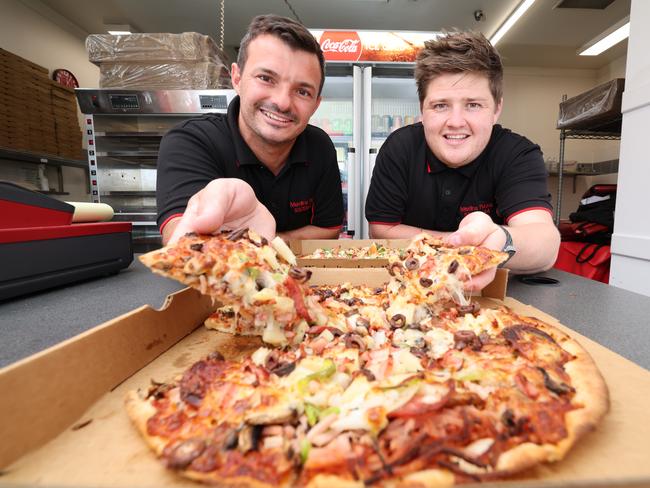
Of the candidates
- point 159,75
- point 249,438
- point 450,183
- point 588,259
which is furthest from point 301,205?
point 588,259

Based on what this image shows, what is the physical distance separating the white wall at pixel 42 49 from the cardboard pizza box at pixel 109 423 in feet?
18.1

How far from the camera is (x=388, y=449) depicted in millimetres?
532

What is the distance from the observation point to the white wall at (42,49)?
15.5 feet

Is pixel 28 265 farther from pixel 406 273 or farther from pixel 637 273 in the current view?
pixel 637 273

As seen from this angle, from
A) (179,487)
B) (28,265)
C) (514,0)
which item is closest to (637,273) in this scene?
(179,487)

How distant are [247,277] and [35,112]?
5.64 metres

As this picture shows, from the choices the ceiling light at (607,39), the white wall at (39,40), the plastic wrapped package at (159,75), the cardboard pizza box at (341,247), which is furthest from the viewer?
the ceiling light at (607,39)

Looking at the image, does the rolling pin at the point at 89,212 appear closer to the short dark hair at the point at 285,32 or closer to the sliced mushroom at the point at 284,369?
the short dark hair at the point at 285,32

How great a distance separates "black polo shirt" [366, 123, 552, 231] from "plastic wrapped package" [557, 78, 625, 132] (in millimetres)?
1887

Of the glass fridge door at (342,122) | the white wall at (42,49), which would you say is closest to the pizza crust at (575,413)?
the glass fridge door at (342,122)

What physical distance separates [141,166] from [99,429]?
13.4ft

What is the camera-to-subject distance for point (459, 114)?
1.77m

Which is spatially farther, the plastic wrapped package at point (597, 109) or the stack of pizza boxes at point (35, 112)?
the stack of pizza boxes at point (35, 112)

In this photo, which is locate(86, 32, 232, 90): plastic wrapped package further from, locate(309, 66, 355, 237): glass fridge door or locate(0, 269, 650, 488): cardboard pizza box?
locate(0, 269, 650, 488): cardboard pizza box
